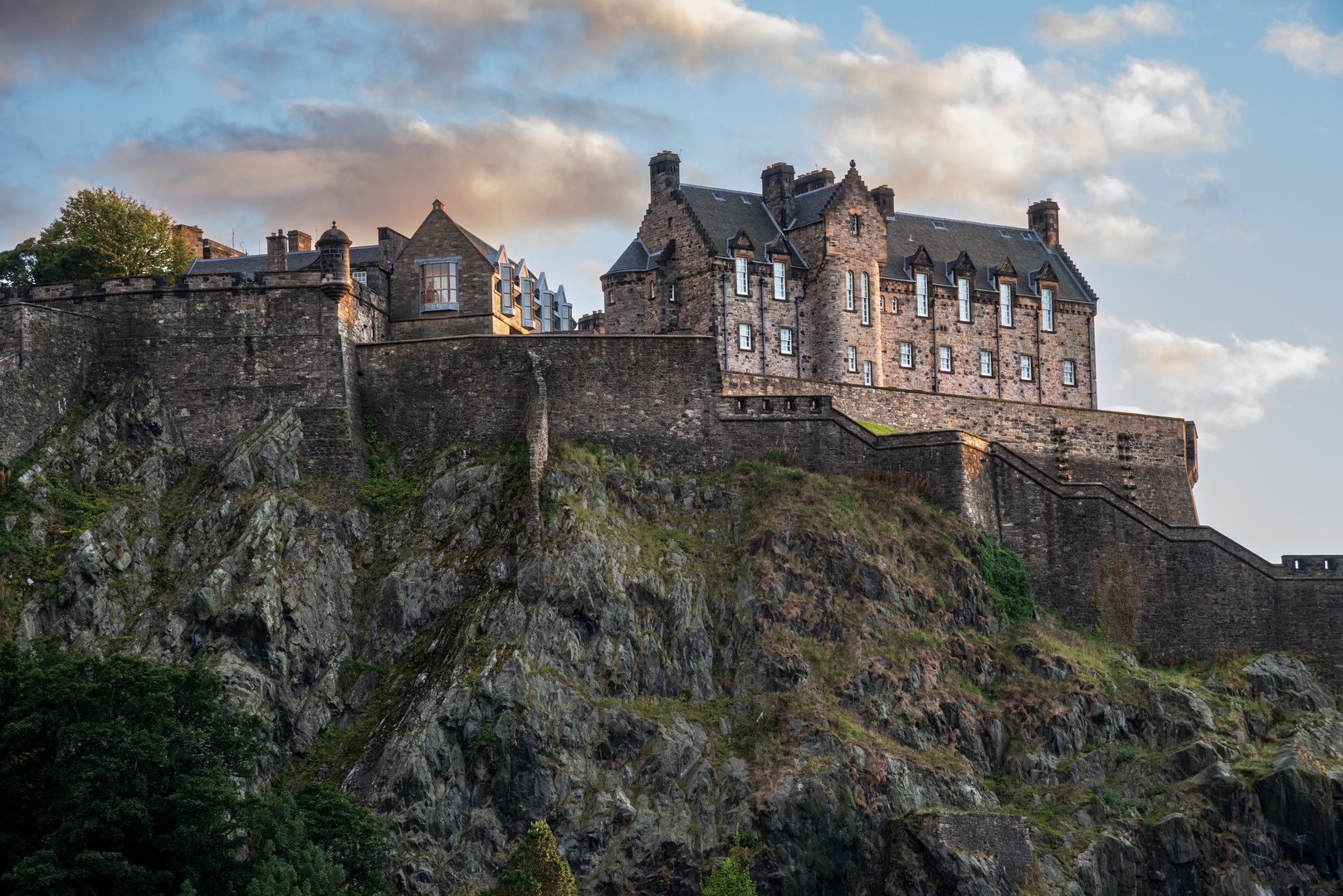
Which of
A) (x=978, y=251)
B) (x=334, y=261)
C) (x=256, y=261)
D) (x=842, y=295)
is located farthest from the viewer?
(x=978, y=251)

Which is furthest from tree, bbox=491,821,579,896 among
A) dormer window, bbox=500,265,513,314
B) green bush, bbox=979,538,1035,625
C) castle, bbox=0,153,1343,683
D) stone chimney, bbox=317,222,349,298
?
dormer window, bbox=500,265,513,314

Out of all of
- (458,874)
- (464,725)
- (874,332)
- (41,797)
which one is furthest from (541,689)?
(874,332)

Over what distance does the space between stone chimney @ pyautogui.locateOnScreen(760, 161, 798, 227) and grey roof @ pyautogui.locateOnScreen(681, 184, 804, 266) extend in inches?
14.1

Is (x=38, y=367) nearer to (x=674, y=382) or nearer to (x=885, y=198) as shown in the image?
(x=674, y=382)

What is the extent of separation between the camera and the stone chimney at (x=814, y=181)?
226ft

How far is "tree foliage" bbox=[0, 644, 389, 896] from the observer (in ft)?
119

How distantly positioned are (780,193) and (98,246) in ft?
93.2

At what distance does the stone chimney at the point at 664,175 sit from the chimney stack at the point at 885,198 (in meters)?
10.4

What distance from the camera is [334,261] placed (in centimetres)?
5281

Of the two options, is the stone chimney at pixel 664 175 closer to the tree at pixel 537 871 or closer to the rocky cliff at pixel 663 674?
the rocky cliff at pixel 663 674

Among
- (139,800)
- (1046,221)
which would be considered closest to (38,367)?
(139,800)

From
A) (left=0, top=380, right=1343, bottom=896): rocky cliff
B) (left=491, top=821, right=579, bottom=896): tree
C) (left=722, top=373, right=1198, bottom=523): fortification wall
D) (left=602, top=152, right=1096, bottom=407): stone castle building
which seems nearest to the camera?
(left=491, top=821, right=579, bottom=896): tree

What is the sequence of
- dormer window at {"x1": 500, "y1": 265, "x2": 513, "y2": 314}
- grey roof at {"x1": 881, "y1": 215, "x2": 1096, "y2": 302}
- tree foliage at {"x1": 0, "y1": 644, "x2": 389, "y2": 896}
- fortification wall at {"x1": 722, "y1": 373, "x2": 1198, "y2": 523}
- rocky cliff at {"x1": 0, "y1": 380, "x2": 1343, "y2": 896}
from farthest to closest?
grey roof at {"x1": 881, "y1": 215, "x2": 1096, "y2": 302} < fortification wall at {"x1": 722, "y1": 373, "x2": 1198, "y2": 523} < dormer window at {"x1": 500, "y1": 265, "x2": 513, "y2": 314} < rocky cliff at {"x1": 0, "y1": 380, "x2": 1343, "y2": 896} < tree foliage at {"x1": 0, "y1": 644, "x2": 389, "y2": 896}

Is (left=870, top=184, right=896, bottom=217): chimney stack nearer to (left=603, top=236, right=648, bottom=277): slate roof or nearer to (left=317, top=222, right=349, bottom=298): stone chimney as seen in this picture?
(left=603, top=236, right=648, bottom=277): slate roof
